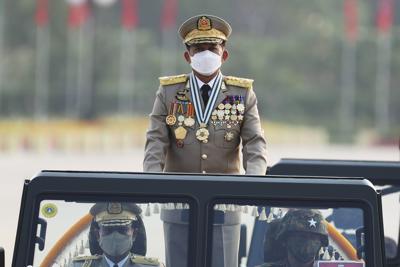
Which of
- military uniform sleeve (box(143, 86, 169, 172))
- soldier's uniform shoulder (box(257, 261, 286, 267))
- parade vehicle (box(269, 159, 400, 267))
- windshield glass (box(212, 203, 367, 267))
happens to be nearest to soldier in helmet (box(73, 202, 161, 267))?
windshield glass (box(212, 203, 367, 267))

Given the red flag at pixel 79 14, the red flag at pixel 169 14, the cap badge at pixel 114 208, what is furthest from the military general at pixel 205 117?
the red flag at pixel 169 14

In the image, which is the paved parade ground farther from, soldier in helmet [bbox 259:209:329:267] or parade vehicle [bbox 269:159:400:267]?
soldier in helmet [bbox 259:209:329:267]

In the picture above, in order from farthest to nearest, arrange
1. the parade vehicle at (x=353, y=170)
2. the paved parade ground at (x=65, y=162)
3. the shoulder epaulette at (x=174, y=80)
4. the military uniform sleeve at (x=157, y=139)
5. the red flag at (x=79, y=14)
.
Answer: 1. the red flag at (x=79, y=14)
2. the paved parade ground at (x=65, y=162)
3. the parade vehicle at (x=353, y=170)
4. the shoulder epaulette at (x=174, y=80)
5. the military uniform sleeve at (x=157, y=139)

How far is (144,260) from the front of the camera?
3824 mm

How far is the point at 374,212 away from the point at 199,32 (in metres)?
1.32

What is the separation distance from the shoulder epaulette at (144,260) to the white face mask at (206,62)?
1.08 metres

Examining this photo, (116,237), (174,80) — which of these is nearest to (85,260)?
(116,237)

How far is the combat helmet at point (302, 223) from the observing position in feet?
12.3

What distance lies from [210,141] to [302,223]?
3.60 ft

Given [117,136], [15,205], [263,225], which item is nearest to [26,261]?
[263,225]

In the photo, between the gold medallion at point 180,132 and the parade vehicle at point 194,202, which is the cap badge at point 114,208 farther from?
the gold medallion at point 180,132

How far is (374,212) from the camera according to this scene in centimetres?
368

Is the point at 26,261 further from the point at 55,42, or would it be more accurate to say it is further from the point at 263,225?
the point at 55,42

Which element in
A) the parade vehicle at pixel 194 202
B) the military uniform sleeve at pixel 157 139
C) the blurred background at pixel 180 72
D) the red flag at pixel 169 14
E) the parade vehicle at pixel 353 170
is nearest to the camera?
the parade vehicle at pixel 194 202
